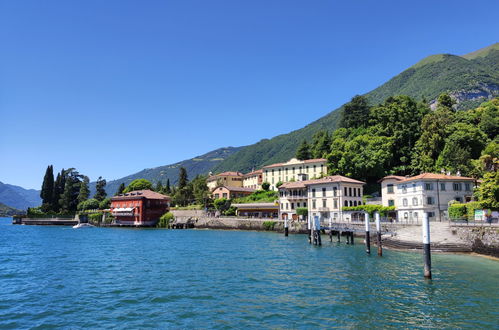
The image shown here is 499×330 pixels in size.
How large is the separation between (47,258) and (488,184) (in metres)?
49.9

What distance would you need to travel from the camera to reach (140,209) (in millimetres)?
104875

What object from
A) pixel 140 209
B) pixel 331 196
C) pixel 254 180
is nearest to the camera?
pixel 331 196

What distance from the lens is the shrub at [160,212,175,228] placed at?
102625 millimetres

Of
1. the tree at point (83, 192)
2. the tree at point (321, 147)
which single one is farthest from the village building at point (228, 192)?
the tree at point (83, 192)

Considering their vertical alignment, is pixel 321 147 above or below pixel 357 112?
below

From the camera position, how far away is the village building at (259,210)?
86.6 meters

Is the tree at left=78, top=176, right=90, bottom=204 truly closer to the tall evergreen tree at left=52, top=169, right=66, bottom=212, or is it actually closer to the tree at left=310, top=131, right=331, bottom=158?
the tall evergreen tree at left=52, top=169, right=66, bottom=212

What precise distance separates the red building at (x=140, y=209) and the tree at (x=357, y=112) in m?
61.5

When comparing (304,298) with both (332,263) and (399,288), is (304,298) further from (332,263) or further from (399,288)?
(332,263)

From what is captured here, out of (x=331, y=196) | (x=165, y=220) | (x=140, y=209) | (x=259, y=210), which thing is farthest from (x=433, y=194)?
(x=140, y=209)

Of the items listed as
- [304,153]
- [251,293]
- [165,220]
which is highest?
[304,153]

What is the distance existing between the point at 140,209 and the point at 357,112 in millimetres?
70045

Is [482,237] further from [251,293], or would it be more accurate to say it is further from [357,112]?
[357,112]

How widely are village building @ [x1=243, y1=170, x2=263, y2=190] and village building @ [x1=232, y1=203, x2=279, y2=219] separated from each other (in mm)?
24270
